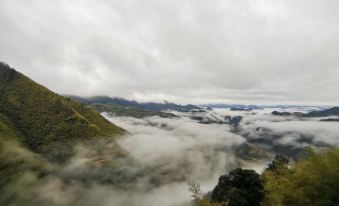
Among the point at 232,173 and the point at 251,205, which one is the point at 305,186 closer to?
the point at 251,205

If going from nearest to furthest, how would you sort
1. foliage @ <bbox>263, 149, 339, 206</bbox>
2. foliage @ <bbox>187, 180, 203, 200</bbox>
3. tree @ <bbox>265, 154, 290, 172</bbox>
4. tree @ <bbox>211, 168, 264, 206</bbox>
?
foliage @ <bbox>187, 180, 203, 200</bbox> → foliage @ <bbox>263, 149, 339, 206</bbox> → tree @ <bbox>211, 168, 264, 206</bbox> → tree @ <bbox>265, 154, 290, 172</bbox>

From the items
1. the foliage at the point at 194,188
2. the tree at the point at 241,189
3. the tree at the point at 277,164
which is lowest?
the tree at the point at 241,189

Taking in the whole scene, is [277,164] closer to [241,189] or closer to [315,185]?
[241,189]

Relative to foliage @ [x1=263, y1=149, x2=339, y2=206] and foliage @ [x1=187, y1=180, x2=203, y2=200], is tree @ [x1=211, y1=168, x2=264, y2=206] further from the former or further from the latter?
foliage @ [x1=187, y1=180, x2=203, y2=200]

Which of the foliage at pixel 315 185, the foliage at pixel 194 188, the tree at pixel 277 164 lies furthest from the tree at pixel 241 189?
the foliage at pixel 194 188

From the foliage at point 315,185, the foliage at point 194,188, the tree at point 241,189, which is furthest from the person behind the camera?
the tree at point 241,189

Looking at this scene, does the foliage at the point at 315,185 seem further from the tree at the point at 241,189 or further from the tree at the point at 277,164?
the tree at the point at 277,164

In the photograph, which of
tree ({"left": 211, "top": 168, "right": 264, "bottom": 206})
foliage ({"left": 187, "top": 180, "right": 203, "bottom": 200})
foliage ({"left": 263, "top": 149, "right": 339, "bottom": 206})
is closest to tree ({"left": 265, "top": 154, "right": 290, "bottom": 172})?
tree ({"left": 211, "top": 168, "right": 264, "bottom": 206})

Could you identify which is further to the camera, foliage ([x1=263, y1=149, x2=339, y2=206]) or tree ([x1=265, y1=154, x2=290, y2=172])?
tree ([x1=265, y1=154, x2=290, y2=172])

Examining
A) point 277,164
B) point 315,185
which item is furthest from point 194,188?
point 277,164
